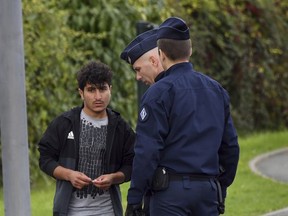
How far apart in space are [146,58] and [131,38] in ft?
29.9

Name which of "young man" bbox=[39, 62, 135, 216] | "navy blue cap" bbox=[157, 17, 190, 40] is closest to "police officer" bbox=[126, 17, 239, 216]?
"navy blue cap" bbox=[157, 17, 190, 40]

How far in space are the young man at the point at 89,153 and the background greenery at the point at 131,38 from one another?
6.71 m

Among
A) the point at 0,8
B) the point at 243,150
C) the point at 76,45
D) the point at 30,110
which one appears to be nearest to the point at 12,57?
the point at 0,8

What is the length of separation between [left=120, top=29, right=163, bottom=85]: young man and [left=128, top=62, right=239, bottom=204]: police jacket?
9.8 inches

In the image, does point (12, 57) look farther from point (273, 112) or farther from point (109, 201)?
point (273, 112)

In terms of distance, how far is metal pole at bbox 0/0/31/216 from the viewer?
6.02 metres

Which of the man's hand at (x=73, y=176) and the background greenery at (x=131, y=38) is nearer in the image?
the man's hand at (x=73, y=176)

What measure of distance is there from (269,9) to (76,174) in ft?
49.3

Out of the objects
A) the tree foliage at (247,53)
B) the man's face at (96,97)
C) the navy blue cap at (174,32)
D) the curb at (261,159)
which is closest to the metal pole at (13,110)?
the man's face at (96,97)

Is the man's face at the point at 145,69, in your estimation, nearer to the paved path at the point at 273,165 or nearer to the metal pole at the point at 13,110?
the metal pole at the point at 13,110

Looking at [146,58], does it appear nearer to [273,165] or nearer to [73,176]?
[73,176]

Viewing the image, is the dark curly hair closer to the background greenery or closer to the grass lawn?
the grass lawn

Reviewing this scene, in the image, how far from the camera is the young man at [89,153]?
647 cm

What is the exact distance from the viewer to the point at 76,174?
20.9ft
